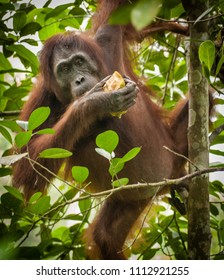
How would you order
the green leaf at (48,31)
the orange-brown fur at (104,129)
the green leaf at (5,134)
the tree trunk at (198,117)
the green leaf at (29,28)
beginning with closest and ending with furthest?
the green leaf at (5,134), the tree trunk at (198,117), the green leaf at (29,28), the orange-brown fur at (104,129), the green leaf at (48,31)

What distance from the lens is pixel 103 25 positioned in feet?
8.04

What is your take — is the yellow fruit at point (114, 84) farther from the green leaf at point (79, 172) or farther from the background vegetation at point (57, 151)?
the green leaf at point (79, 172)

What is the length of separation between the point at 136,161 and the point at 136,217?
369mm

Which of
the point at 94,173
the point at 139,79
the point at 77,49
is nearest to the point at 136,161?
the point at 94,173

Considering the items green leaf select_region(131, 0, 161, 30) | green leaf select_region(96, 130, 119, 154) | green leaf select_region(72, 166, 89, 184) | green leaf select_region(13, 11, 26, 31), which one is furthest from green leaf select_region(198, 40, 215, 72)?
green leaf select_region(131, 0, 161, 30)

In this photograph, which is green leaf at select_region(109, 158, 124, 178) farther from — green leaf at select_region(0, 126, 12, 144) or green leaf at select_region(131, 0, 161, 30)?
green leaf at select_region(131, 0, 161, 30)

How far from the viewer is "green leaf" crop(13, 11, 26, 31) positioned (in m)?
1.82

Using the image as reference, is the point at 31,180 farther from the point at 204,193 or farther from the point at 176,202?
the point at 204,193

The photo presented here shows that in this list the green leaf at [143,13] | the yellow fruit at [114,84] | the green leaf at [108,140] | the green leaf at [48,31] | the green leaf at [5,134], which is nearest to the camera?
the green leaf at [143,13]

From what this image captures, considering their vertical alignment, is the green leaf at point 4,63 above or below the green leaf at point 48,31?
below

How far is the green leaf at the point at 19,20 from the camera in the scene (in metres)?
1.82

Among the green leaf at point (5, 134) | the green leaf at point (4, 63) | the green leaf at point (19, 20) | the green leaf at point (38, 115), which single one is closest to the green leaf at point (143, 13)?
the green leaf at point (38, 115)

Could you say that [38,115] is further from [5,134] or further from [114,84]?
[114,84]

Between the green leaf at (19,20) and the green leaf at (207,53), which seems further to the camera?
the green leaf at (19,20)
